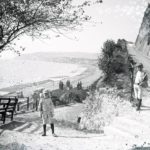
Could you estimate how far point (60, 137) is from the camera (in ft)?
40.1

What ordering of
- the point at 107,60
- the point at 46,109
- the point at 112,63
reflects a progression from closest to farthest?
the point at 46,109, the point at 112,63, the point at 107,60

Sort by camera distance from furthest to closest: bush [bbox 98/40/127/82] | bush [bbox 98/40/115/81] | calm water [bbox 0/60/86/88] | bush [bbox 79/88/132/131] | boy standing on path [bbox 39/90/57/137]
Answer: calm water [bbox 0/60/86/88] < bush [bbox 98/40/115/81] < bush [bbox 98/40/127/82] < bush [bbox 79/88/132/131] < boy standing on path [bbox 39/90/57/137]

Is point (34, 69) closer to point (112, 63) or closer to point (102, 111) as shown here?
point (112, 63)

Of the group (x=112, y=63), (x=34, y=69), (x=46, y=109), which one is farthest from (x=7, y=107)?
(x=34, y=69)

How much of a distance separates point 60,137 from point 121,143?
295 centimetres

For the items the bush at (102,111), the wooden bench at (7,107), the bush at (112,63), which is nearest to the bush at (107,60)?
the bush at (112,63)

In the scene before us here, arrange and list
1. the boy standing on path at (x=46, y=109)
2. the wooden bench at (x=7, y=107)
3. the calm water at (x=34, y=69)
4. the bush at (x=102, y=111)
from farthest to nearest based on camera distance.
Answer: the calm water at (x=34, y=69), the bush at (x=102, y=111), the wooden bench at (x=7, y=107), the boy standing on path at (x=46, y=109)

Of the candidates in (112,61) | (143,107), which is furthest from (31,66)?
(143,107)

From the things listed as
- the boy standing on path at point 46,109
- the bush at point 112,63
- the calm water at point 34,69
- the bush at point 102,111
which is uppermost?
the bush at point 112,63

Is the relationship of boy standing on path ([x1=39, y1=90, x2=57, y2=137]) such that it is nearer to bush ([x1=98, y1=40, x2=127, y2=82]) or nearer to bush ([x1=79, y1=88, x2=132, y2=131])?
bush ([x1=79, y1=88, x2=132, y2=131])

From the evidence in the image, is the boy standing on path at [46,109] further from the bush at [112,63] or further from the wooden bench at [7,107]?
the bush at [112,63]

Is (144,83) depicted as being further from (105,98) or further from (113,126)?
(105,98)

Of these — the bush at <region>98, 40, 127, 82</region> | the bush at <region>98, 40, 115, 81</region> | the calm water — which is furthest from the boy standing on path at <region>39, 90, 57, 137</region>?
the calm water

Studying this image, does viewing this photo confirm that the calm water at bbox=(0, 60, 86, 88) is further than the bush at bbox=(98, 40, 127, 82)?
Yes
